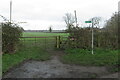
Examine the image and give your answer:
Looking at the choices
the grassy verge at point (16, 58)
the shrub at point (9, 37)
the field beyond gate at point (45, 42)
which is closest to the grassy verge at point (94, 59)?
the grassy verge at point (16, 58)

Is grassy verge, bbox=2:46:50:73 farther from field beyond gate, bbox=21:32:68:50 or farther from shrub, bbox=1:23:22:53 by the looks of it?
field beyond gate, bbox=21:32:68:50

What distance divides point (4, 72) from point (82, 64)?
3501 mm

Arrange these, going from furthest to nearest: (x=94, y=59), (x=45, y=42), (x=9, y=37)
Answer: (x=45, y=42) → (x=9, y=37) → (x=94, y=59)

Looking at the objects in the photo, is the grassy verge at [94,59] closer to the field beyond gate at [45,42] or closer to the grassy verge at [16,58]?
the grassy verge at [16,58]

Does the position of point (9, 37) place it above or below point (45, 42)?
above

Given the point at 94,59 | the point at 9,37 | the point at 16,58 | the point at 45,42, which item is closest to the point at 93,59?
the point at 94,59

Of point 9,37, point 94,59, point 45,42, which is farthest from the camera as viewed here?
point 45,42

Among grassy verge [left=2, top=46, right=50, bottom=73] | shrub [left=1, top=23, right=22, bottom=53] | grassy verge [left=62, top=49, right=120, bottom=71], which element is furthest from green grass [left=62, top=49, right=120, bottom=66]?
shrub [left=1, top=23, right=22, bottom=53]

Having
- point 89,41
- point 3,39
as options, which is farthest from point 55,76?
point 89,41

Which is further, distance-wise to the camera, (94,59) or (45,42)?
(45,42)

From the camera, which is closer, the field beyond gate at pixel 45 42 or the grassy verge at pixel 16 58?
the grassy verge at pixel 16 58

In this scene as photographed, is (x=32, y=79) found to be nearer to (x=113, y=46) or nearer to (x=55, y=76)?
(x=55, y=76)

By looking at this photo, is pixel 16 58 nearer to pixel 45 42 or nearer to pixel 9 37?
pixel 9 37

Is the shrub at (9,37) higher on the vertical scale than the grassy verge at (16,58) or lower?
higher
